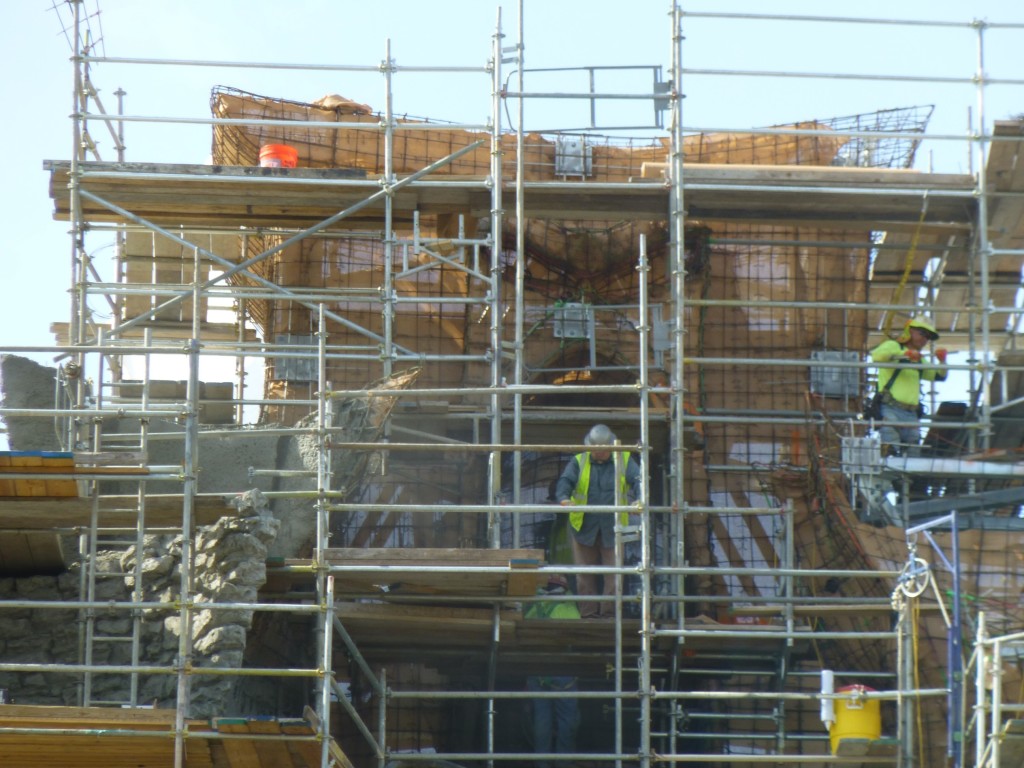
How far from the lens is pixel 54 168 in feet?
59.4

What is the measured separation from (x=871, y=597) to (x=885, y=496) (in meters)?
1.05

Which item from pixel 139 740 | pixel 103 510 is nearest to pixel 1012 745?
pixel 139 740

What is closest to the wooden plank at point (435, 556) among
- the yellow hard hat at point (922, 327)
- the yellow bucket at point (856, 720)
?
the yellow bucket at point (856, 720)

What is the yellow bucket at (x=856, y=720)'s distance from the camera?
579 inches

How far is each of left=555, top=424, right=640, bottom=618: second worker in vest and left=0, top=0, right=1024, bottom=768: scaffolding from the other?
40cm

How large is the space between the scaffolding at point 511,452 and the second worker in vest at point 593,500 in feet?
1.32

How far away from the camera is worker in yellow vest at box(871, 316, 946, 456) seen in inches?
715

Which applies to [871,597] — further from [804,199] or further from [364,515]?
[364,515]

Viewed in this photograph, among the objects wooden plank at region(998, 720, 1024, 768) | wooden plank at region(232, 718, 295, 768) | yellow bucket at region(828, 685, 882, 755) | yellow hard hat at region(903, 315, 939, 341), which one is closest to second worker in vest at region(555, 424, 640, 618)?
yellow bucket at region(828, 685, 882, 755)

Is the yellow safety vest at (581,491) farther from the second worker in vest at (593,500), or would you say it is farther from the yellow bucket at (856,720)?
the yellow bucket at (856,720)

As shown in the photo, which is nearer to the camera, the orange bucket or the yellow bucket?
the yellow bucket

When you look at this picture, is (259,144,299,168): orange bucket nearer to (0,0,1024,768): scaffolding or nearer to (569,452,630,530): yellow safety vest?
(0,0,1024,768): scaffolding

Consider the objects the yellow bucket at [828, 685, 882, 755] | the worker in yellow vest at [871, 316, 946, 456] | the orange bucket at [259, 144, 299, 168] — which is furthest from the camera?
the orange bucket at [259, 144, 299, 168]

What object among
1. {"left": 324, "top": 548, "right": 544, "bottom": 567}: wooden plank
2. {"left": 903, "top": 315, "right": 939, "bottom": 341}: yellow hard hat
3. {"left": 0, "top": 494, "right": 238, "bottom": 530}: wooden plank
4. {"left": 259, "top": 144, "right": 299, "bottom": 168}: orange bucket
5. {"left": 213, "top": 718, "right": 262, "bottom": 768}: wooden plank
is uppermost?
{"left": 259, "top": 144, "right": 299, "bottom": 168}: orange bucket
